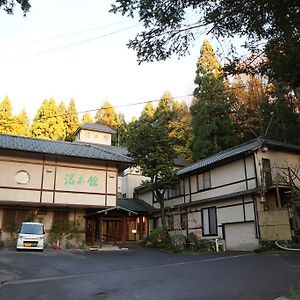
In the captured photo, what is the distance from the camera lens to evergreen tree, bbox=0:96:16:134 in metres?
42.2

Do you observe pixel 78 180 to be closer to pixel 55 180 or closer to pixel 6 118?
pixel 55 180

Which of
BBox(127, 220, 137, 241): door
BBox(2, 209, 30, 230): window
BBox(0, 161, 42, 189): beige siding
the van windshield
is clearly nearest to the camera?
the van windshield

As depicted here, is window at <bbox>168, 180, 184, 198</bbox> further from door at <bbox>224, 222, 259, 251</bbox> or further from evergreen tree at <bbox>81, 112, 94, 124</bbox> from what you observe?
evergreen tree at <bbox>81, 112, 94, 124</bbox>

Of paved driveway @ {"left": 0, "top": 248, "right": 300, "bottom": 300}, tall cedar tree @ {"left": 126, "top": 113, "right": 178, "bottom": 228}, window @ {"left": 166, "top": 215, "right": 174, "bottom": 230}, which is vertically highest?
tall cedar tree @ {"left": 126, "top": 113, "right": 178, "bottom": 228}

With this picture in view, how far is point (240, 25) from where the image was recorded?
847 cm

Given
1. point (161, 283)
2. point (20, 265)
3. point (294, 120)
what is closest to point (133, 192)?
point (294, 120)

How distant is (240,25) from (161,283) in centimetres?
702

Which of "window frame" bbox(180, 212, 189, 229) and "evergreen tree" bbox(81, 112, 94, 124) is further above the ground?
"evergreen tree" bbox(81, 112, 94, 124)

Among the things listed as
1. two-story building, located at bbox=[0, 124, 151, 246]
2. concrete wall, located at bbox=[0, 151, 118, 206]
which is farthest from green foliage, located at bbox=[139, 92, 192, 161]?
concrete wall, located at bbox=[0, 151, 118, 206]

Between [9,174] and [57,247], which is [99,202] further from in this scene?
[9,174]

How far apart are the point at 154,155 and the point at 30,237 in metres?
9.55

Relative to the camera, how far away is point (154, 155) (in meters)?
23.9

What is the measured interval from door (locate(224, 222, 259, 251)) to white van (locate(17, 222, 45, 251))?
10.7 meters

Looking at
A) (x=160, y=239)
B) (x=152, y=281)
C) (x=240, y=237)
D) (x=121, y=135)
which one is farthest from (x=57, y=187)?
(x=121, y=135)
